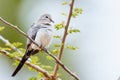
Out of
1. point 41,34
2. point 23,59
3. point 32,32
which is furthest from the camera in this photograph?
point 41,34

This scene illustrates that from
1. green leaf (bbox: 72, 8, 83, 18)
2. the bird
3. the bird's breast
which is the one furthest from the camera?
the bird's breast

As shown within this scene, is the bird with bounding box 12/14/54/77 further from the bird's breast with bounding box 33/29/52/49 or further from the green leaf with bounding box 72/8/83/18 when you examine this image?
the green leaf with bounding box 72/8/83/18

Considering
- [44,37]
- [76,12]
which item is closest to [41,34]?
[44,37]

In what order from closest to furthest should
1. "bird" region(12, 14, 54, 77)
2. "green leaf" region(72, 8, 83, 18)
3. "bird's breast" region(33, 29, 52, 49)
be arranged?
"green leaf" region(72, 8, 83, 18)
"bird" region(12, 14, 54, 77)
"bird's breast" region(33, 29, 52, 49)

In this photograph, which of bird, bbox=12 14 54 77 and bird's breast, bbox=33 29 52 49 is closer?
bird, bbox=12 14 54 77

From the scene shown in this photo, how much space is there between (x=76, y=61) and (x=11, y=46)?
9.93m

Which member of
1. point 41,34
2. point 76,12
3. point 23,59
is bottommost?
point 41,34

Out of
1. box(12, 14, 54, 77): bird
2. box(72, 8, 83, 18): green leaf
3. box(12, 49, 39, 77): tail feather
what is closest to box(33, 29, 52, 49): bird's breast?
box(12, 14, 54, 77): bird

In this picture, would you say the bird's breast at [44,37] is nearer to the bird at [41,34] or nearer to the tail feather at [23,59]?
the bird at [41,34]

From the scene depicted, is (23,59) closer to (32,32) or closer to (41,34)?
(32,32)

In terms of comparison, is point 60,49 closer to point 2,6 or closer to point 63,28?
point 63,28

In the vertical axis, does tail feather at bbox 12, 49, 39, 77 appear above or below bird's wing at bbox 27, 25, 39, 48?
above

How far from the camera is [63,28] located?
3705mm

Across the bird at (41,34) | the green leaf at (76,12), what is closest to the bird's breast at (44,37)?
the bird at (41,34)
